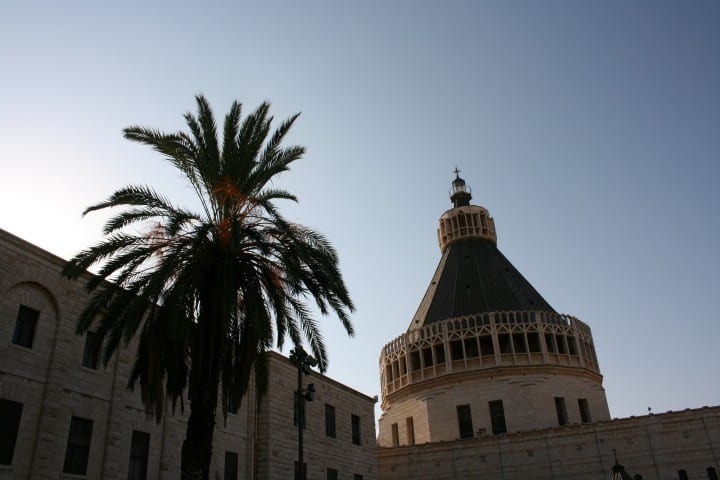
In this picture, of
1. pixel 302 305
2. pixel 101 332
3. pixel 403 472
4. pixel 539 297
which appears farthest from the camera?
pixel 539 297

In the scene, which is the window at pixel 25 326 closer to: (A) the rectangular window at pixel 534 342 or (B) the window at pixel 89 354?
(B) the window at pixel 89 354

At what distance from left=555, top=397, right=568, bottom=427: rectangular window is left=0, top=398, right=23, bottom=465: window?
38832mm

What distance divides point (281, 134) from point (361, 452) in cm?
2418

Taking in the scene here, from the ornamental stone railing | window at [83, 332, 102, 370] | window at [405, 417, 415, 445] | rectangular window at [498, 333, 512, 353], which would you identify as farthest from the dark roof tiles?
window at [83, 332, 102, 370]

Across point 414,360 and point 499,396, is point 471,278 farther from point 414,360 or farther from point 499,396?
point 499,396

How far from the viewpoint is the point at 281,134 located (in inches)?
762

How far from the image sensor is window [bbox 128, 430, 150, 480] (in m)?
22.7

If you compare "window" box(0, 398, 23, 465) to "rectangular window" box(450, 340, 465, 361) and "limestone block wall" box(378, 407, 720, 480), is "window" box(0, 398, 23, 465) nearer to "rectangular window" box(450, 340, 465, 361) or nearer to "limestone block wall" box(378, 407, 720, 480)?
"limestone block wall" box(378, 407, 720, 480)

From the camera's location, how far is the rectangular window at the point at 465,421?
4769 centimetres

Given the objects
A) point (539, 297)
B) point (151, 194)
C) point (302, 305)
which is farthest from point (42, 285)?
point (539, 297)

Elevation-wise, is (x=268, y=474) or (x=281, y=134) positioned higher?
(x=281, y=134)

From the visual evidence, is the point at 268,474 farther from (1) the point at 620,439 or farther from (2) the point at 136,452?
→ (1) the point at 620,439

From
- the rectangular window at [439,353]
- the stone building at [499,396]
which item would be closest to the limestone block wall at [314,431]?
the stone building at [499,396]

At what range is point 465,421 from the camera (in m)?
48.3
